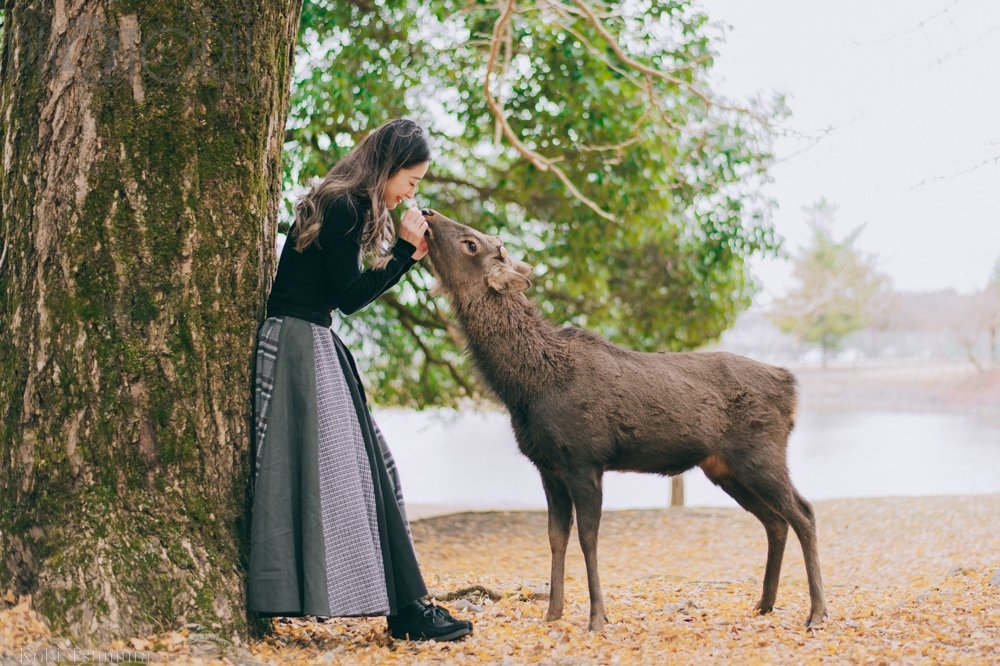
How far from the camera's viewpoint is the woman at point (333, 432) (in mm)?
4148

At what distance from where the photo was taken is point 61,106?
4.18m

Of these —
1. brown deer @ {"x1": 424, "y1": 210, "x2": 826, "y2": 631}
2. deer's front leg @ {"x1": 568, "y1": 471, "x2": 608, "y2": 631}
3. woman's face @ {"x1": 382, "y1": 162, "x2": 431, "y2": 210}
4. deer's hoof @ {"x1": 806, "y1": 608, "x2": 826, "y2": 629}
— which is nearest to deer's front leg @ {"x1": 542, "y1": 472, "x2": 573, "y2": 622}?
brown deer @ {"x1": 424, "y1": 210, "x2": 826, "y2": 631}

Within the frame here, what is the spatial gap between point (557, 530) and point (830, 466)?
23.3 meters

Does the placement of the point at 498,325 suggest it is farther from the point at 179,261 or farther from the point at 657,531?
the point at 657,531

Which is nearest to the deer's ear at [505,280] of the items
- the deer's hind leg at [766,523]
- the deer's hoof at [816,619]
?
the deer's hind leg at [766,523]

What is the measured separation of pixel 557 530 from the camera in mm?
4941

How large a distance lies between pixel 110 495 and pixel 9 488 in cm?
47

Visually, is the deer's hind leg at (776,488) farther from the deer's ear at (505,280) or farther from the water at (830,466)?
the water at (830,466)

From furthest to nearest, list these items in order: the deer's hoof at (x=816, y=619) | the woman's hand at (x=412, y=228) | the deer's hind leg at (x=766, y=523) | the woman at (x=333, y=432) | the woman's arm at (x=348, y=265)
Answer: the deer's hind leg at (x=766, y=523), the deer's hoof at (x=816, y=619), the woman's hand at (x=412, y=228), the woman's arm at (x=348, y=265), the woman at (x=333, y=432)

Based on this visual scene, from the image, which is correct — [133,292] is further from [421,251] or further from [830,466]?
[830,466]

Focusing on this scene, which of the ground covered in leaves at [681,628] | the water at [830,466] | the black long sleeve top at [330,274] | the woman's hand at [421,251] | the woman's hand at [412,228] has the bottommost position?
the water at [830,466]

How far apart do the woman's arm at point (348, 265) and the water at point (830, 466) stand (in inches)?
667

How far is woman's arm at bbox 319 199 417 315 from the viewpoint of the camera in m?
4.29

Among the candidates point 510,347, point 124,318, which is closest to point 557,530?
point 510,347
